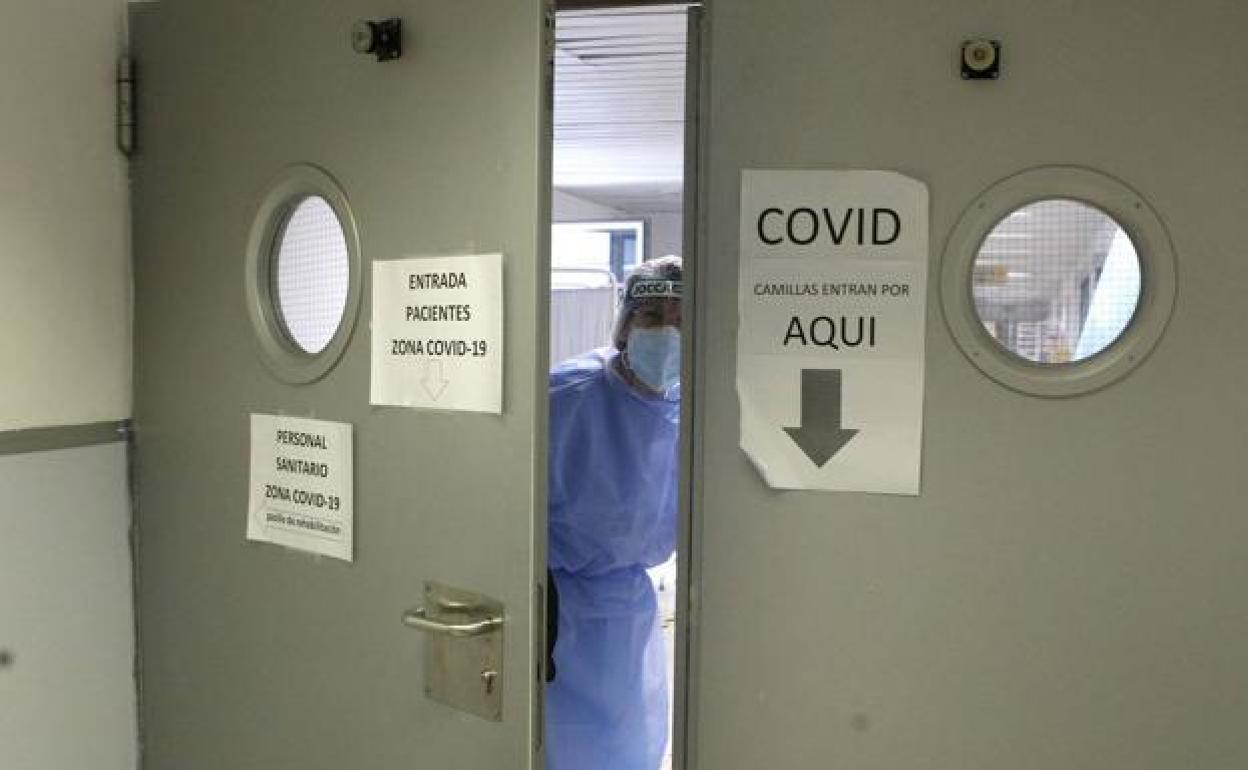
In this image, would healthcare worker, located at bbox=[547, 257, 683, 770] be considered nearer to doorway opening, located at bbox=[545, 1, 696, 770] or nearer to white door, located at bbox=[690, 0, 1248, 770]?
doorway opening, located at bbox=[545, 1, 696, 770]

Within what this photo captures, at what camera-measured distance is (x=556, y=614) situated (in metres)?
1.89

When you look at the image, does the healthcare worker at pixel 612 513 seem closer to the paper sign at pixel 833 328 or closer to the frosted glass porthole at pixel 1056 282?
the paper sign at pixel 833 328

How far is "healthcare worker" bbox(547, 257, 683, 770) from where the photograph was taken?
6.38 ft

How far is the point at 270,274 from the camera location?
1395 mm

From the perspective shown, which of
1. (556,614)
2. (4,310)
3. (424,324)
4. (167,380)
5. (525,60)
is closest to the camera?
(525,60)

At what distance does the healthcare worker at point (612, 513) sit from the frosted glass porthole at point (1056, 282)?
2.39 feet

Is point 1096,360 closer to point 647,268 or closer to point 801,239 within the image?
point 801,239

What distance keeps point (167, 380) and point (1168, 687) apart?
4.90 ft

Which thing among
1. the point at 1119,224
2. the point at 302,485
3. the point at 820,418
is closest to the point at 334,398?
the point at 302,485

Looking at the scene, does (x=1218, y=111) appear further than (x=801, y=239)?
No

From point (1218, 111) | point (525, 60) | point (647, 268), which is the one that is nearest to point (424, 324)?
point (525, 60)

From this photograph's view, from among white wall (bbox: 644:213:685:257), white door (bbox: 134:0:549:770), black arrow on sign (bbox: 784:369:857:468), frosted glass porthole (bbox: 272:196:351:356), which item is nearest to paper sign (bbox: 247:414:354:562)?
white door (bbox: 134:0:549:770)

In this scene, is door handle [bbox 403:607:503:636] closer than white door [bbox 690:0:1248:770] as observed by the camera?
Yes

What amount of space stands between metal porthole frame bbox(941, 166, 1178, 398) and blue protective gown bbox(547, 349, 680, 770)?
771 mm
